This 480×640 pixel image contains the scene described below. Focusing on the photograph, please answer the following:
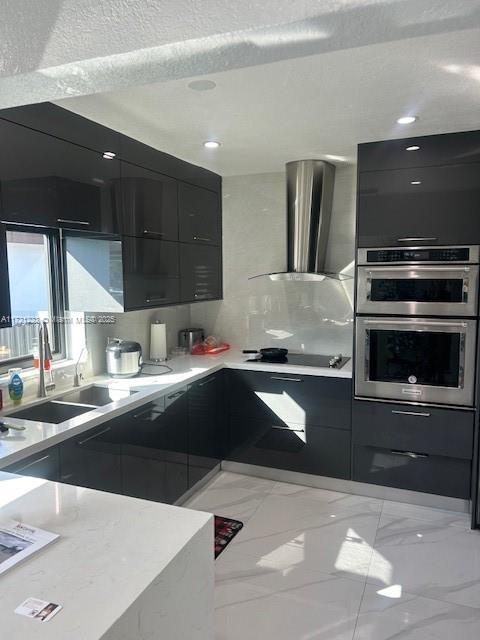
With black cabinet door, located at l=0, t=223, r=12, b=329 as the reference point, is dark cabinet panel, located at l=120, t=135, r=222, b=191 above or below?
above

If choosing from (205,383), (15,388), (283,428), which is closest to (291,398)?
(283,428)

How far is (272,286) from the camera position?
3725 mm

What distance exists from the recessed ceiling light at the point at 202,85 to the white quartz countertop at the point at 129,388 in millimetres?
1527

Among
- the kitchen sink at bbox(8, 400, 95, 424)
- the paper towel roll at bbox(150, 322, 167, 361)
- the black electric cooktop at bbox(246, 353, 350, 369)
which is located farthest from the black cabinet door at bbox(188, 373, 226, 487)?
the kitchen sink at bbox(8, 400, 95, 424)

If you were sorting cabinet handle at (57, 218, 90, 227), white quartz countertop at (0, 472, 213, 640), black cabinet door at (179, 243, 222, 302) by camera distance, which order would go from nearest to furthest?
white quartz countertop at (0, 472, 213, 640), cabinet handle at (57, 218, 90, 227), black cabinet door at (179, 243, 222, 302)

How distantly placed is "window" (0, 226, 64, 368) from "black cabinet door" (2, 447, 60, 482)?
2.69 ft

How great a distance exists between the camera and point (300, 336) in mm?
3658

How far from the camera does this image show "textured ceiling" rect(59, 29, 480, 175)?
1.72 meters

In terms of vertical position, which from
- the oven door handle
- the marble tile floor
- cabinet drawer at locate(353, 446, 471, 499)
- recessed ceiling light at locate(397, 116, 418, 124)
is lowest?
the marble tile floor

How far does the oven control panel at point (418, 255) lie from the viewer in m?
2.65

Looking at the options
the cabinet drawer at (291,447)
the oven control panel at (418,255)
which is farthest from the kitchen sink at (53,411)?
the oven control panel at (418,255)

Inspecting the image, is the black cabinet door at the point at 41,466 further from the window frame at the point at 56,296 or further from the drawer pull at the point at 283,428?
the drawer pull at the point at 283,428

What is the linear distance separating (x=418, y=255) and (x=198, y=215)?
1597mm

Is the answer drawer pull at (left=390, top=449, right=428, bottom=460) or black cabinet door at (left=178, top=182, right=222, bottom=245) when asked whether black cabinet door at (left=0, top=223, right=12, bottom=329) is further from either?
drawer pull at (left=390, top=449, right=428, bottom=460)
